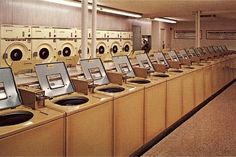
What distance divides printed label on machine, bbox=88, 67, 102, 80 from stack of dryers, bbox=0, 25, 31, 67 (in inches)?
109

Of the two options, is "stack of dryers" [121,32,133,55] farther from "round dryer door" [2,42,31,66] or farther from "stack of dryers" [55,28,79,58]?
"round dryer door" [2,42,31,66]

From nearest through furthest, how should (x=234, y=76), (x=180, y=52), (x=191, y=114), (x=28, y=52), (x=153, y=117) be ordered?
(x=153, y=117), (x=191, y=114), (x=28, y=52), (x=180, y=52), (x=234, y=76)

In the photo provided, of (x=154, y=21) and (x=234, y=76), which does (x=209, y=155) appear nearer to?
(x=234, y=76)

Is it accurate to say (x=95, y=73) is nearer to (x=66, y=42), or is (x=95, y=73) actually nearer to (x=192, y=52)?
(x=66, y=42)

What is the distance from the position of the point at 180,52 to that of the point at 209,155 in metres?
4.31

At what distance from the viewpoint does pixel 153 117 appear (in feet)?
11.4

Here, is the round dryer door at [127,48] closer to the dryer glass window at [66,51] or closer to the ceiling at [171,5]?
the ceiling at [171,5]

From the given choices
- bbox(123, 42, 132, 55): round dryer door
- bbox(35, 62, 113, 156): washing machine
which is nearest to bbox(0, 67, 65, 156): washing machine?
bbox(35, 62, 113, 156): washing machine

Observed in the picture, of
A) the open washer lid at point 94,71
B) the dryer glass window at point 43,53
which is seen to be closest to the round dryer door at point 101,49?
the dryer glass window at point 43,53

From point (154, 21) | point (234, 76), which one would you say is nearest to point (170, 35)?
point (154, 21)

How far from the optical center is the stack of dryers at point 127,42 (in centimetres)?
966

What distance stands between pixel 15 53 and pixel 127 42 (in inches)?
194

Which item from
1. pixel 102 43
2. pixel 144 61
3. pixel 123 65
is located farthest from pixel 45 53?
pixel 123 65

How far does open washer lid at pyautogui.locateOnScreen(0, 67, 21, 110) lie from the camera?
228cm
